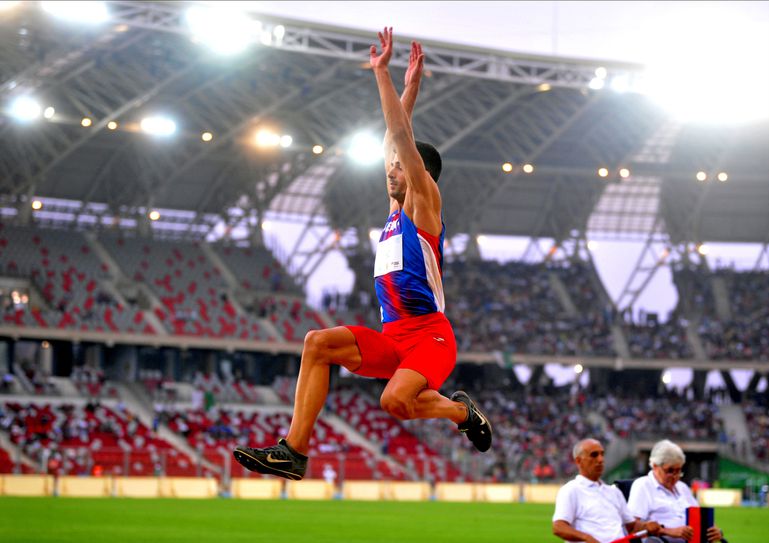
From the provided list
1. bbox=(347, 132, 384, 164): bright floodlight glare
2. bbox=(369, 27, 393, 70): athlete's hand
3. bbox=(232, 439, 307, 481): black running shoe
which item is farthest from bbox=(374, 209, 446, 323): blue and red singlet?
bbox=(347, 132, 384, 164): bright floodlight glare

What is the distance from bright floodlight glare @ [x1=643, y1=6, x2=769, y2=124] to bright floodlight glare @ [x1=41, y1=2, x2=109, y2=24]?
72.5 ft

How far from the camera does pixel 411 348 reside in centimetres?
925

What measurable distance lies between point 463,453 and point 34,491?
17.8 meters

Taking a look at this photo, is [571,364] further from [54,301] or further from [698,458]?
[54,301]

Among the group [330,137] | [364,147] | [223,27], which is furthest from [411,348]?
[330,137]

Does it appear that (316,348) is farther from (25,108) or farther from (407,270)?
(25,108)

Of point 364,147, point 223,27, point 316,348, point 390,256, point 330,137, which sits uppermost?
point 223,27

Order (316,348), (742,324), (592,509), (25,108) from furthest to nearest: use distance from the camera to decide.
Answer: (742,324), (25,108), (592,509), (316,348)

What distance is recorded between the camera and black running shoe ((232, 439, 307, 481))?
28.3 ft

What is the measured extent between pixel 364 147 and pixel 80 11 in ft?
54.8

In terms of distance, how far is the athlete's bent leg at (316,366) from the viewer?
29.2ft

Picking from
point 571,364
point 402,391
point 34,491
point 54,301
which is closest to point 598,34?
point 571,364

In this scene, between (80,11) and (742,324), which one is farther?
(742,324)

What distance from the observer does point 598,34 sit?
52.9m
